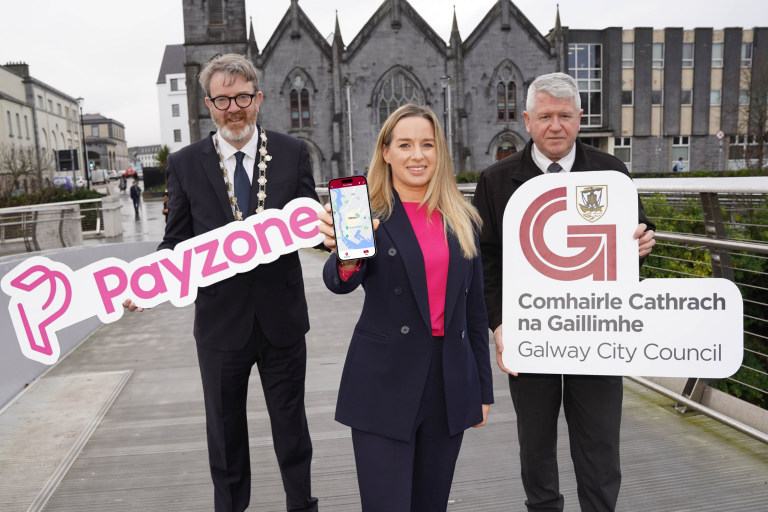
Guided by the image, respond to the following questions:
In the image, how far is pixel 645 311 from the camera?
2.49m

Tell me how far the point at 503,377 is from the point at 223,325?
311 cm

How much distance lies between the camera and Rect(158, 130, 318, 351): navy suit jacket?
2.73 meters

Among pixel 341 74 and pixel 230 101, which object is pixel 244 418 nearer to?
pixel 230 101

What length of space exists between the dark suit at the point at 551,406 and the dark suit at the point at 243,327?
0.92m

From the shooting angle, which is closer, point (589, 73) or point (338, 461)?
point (338, 461)

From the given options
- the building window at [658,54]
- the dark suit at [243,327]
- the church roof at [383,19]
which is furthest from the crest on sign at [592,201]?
the building window at [658,54]

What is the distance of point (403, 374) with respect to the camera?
2.20 metres

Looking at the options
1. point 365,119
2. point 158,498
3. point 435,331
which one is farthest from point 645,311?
point 365,119

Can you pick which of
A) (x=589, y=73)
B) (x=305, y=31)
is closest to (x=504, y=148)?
(x=589, y=73)

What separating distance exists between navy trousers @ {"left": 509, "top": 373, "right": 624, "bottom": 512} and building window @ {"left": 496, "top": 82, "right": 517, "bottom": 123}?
43833 millimetres

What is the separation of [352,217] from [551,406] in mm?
1390

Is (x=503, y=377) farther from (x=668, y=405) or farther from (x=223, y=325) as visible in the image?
(x=223, y=325)

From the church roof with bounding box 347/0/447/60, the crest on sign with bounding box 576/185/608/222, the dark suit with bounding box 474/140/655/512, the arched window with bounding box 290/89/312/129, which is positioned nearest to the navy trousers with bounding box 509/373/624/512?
the dark suit with bounding box 474/140/655/512

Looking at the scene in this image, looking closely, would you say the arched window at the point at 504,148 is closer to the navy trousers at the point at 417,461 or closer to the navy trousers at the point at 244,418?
the navy trousers at the point at 244,418
